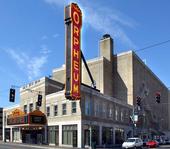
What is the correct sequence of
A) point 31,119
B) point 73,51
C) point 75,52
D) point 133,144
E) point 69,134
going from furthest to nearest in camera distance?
point 31,119, point 69,134, point 75,52, point 73,51, point 133,144

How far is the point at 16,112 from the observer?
238 feet

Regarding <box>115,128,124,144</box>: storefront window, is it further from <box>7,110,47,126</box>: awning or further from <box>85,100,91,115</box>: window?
<box>7,110,47,126</box>: awning

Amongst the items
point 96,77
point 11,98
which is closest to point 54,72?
point 96,77

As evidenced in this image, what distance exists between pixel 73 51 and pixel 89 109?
33.4ft

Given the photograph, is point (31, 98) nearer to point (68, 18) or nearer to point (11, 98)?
point (68, 18)

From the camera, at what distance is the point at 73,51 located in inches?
2285

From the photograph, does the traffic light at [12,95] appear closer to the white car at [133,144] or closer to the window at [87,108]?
the window at [87,108]

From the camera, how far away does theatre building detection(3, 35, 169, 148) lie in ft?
197

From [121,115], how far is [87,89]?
1765 centimetres

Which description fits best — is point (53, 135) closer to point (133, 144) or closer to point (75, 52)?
point (133, 144)

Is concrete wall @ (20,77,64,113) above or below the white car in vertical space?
above

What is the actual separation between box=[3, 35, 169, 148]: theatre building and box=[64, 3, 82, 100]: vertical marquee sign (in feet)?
8.43

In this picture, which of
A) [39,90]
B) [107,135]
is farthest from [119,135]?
[39,90]

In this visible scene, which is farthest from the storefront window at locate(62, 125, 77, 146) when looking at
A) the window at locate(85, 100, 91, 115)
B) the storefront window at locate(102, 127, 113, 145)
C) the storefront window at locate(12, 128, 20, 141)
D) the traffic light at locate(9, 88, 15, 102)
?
the storefront window at locate(12, 128, 20, 141)
